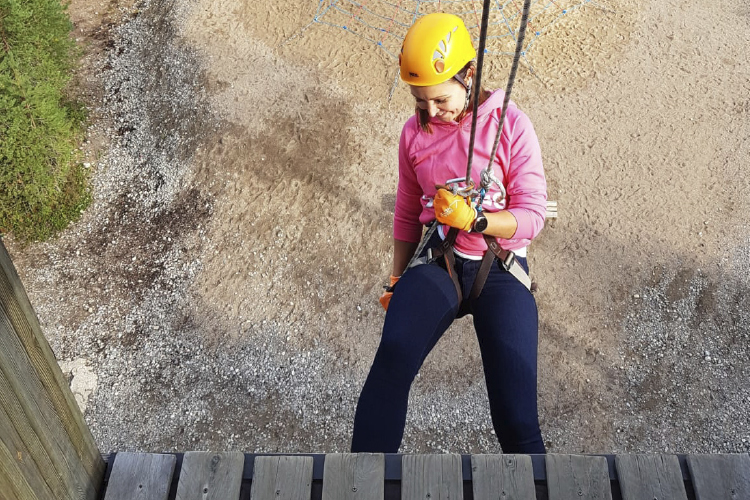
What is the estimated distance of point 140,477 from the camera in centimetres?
316

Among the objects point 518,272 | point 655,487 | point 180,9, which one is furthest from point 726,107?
point 180,9

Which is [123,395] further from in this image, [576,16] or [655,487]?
[576,16]

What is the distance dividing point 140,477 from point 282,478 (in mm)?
681

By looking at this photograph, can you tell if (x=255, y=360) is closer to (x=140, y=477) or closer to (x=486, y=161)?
(x=140, y=477)

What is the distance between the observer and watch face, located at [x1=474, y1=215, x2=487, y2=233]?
11.3 ft

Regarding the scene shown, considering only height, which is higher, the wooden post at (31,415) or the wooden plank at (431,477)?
the wooden post at (31,415)

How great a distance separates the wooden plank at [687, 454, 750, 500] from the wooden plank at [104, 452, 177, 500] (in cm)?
251

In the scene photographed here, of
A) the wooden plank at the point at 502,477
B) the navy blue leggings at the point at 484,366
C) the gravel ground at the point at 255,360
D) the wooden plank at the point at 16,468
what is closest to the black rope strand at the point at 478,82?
the navy blue leggings at the point at 484,366

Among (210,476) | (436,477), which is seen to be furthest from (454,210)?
(210,476)

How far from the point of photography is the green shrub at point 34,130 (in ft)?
23.6

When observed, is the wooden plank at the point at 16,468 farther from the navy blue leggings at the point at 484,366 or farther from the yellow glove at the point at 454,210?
the yellow glove at the point at 454,210

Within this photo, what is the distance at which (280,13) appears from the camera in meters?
8.73

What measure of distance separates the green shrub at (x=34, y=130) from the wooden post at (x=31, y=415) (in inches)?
209

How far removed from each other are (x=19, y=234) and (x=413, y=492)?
6.25 metres
